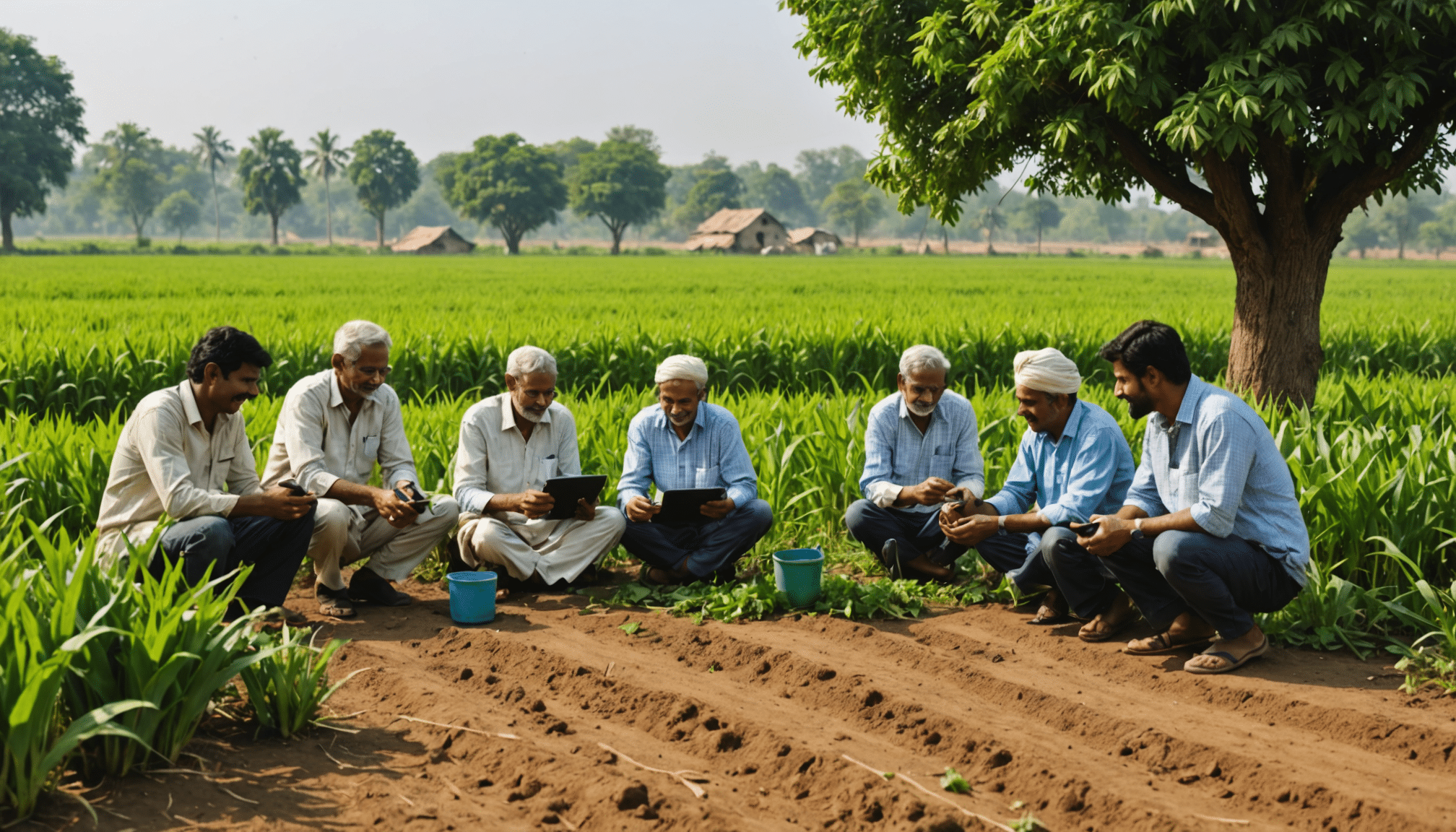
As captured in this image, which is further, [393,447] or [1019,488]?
[393,447]

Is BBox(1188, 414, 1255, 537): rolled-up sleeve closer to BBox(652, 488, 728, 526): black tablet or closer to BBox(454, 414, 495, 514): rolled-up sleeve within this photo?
BBox(652, 488, 728, 526): black tablet

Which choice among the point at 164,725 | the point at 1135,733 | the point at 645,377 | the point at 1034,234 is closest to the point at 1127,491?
the point at 1135,733

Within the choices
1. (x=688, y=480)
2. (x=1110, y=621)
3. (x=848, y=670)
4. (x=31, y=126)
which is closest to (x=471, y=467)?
(x=688, y=480)

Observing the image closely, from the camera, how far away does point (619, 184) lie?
79.2 m

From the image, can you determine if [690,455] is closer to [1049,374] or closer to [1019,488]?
[1019,488]

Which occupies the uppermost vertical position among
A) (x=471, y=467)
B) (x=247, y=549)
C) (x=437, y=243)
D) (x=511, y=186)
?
(x=511, y=186)

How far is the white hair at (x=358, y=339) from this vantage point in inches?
182

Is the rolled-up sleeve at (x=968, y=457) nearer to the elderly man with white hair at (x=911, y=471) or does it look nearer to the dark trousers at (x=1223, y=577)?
the elderly man with white hair at (x=911, y=471)

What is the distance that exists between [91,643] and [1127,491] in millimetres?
3519

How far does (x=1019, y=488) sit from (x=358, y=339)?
293 cm

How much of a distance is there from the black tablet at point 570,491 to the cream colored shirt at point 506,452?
0.23m

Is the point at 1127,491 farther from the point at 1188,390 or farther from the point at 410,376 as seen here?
the point at 410,376

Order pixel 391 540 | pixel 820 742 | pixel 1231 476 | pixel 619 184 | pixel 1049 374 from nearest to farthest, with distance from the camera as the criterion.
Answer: pixel 820 742
pixel 1231 476
pixel 1049 374
pixel 391 540
pixel 619 184

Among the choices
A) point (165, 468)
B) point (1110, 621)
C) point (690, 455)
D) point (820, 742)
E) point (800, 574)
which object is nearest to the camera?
point (820, 742)
